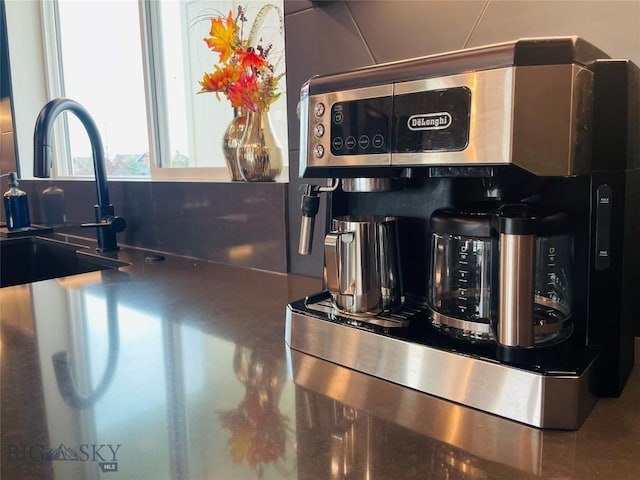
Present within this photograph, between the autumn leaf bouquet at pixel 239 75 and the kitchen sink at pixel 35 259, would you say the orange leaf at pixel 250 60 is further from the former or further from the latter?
the kitchen sink at pixel 35 259

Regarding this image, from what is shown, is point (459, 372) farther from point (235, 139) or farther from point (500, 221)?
point (235, 139)

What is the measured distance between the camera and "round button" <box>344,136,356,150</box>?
607 millimetres

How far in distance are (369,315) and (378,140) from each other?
22 centimetres

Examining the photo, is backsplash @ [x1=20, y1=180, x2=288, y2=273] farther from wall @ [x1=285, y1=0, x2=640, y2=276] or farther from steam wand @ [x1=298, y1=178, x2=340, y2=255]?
steam wand @ [x1=298, y1=178, x2=340, y2=255]

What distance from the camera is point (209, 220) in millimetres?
1334

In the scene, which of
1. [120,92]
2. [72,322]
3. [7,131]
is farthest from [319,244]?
[7,131]

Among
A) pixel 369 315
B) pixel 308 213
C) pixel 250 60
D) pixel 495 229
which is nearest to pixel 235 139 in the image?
pixel 250 60

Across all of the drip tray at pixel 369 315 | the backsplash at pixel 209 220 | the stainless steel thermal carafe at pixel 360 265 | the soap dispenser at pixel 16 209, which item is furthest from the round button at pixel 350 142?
the soap dispenser at pixel 16 209

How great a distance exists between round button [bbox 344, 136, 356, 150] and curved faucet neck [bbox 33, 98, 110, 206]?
1029mm

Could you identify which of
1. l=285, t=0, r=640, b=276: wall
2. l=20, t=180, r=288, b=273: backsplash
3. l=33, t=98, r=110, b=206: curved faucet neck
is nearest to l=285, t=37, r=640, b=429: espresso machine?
l=285, t=0, r=640, b=276: wall

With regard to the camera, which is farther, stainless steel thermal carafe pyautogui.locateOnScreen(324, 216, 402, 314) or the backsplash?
the backsplash

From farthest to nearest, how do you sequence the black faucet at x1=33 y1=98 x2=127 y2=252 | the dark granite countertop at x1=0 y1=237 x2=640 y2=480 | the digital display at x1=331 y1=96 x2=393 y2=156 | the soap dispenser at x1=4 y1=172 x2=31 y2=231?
the soap dispenser at x1=4 y1=172 x2=31 y2=231, the black faucet at x1=33 y1=98 x2=127 y2=252, the digital display at x1=331 y1=96 x2=393 y2=156, the dark granite countertop at x1=0 y1=237 x2=640 y2=480

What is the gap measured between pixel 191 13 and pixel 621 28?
1343mm

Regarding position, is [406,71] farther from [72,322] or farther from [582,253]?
[72,322]
